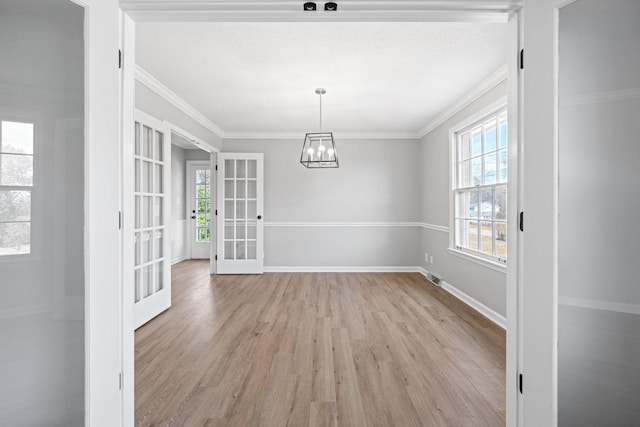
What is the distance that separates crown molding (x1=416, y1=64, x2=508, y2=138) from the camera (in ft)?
9.67

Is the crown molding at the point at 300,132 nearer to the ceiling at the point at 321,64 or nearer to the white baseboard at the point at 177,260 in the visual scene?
the ceiling at the point at 321,64

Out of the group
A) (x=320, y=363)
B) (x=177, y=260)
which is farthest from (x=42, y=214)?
(x=177, y=260)

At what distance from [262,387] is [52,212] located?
1.55 m

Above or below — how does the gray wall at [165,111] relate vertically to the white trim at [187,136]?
above

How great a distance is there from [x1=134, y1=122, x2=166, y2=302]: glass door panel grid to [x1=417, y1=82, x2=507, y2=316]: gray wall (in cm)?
366

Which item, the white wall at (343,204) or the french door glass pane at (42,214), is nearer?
the french door glass pane at (42,214)

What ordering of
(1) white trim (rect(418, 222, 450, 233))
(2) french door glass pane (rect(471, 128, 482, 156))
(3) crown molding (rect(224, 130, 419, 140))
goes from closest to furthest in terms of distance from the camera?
(2) french door glass pane (rect(471, 128, 482, 156)), (1) white trim (rect(418, 222, 450, 233)), (3) crown molding (rect(224, 130, 419, 140))

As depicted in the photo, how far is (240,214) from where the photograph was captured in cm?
538

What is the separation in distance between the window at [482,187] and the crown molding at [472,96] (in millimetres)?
268

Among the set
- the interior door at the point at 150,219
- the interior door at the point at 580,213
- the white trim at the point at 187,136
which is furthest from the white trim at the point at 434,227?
the white trim at the point at 187,136

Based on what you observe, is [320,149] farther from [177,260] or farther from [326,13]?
[177,260]

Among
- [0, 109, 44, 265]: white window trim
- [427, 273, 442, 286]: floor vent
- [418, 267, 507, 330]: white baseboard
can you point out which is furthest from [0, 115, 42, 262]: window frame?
[427, 273, 442, 286]: floor vent

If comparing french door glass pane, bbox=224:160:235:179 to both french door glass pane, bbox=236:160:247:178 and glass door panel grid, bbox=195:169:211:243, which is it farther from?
glass door panel grid, bbox=195:169:211:243

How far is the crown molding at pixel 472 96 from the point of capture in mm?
2948
